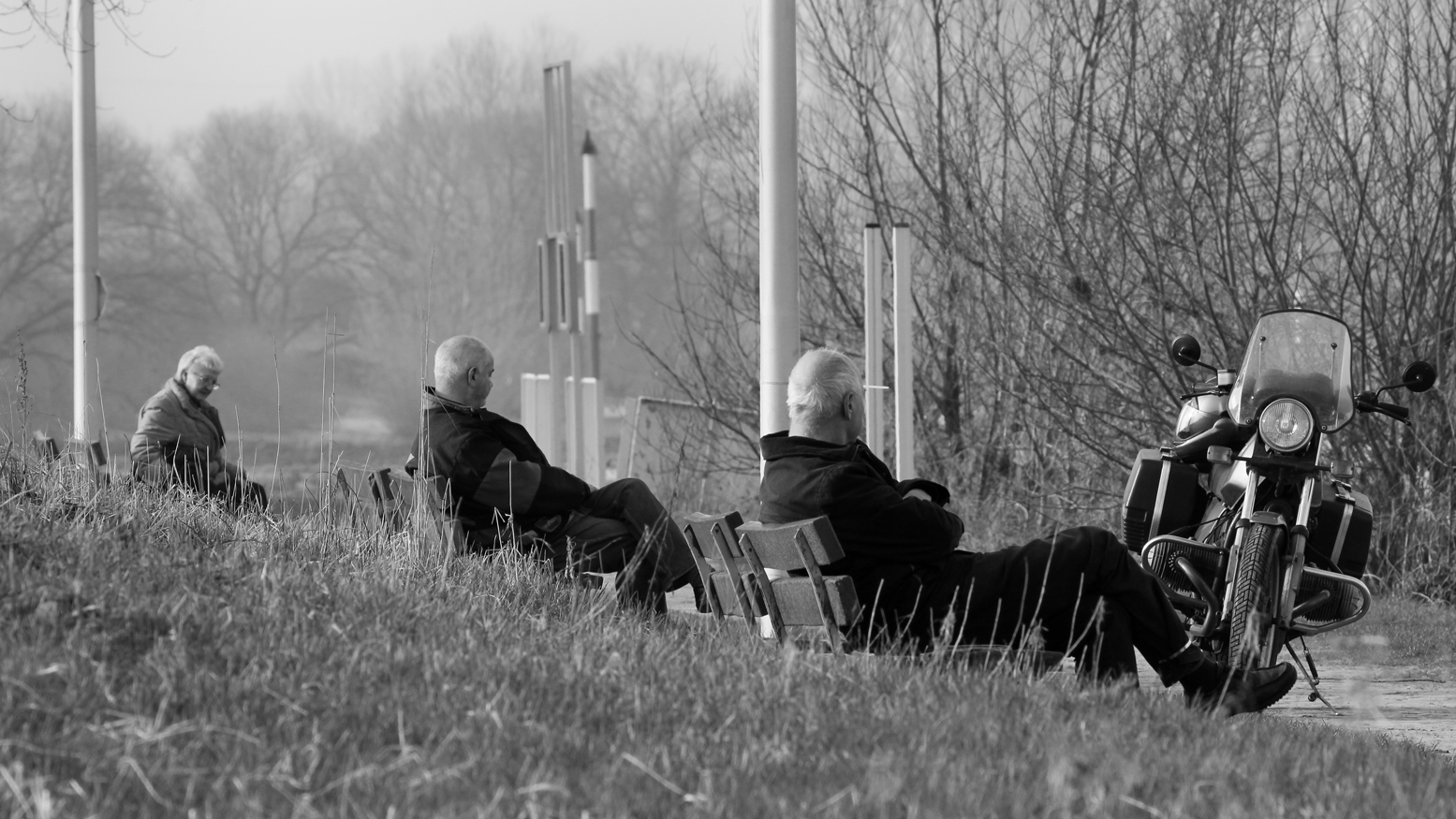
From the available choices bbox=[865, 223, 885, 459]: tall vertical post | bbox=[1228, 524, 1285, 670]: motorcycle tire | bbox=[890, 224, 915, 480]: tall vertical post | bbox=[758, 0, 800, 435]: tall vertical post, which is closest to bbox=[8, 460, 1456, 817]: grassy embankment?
bbox=[1228, 524, 1285, 670]: motorcycle tire

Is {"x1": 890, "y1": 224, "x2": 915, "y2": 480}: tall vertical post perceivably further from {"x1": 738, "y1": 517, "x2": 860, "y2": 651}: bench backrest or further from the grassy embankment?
the grassy embankment

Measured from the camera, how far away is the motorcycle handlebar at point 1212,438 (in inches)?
247

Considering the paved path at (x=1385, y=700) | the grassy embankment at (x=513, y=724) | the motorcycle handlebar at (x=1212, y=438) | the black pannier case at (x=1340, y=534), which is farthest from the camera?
the motorcycle handlebar at (x=1212, y=438)

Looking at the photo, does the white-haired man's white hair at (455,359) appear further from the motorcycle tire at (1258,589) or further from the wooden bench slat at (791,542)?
the motorcycle tire at (1258,589)

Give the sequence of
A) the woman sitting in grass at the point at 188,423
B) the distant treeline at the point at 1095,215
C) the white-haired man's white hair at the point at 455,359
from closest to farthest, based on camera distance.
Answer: the white-haired man's white hair at the point at 455,359, the woman sitting in grass at the point at 188,423, the distant treeline at the point at 1095,215

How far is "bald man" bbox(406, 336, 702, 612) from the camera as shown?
6461mm

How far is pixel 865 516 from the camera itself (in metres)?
4.85

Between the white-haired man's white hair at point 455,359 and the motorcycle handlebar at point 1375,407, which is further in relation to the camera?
the white-haired man's white hair at point 455,359

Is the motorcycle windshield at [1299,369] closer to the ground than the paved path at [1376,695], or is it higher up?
higher up

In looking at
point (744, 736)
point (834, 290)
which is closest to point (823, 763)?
point (744, 736)

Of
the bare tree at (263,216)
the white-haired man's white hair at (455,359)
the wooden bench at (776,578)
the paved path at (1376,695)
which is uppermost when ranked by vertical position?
the bare tree at (263,216)

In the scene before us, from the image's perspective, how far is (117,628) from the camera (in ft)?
13.1

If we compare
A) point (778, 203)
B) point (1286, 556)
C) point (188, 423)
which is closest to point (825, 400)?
point (778, 203)

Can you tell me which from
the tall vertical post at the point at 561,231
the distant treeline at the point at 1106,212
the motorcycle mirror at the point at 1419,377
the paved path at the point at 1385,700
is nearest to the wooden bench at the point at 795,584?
the paved path at the point at 1385,700
